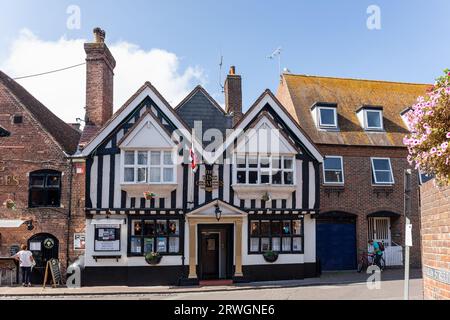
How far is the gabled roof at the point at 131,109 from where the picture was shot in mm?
16594

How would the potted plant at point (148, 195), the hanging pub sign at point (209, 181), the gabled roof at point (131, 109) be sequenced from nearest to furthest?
1. the potted plant at point (148, 195)
2. the gabled roof at point (131, 109)
3. the hanging pub sign at point (209, 181)

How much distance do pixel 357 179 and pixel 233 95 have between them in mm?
7231

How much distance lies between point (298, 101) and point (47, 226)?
13.6 metres

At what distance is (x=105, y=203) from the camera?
16516 millimetres

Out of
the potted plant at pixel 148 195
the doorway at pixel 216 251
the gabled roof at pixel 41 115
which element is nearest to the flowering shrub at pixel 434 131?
the potted plant at pixel 148 195

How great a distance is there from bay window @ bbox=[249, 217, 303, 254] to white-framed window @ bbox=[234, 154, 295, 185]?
5.24 feet

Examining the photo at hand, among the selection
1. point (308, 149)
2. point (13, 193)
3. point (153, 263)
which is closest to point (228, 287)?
point (153, 263)

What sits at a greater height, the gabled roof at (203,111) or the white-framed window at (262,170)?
the gabled roof at (203,111)

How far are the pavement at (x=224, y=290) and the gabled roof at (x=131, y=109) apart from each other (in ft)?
17.2

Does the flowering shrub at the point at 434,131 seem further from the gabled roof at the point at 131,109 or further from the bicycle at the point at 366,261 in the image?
the bicycle at the point at 366,261

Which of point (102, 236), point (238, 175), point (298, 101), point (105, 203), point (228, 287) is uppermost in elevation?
point (298, 101)

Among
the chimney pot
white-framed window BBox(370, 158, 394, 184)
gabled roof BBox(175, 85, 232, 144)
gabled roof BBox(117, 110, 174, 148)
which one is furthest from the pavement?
the chimney pot

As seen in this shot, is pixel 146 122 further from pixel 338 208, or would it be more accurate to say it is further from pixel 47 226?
pixel 338 208

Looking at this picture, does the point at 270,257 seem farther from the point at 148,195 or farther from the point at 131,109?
the point at 131,109
